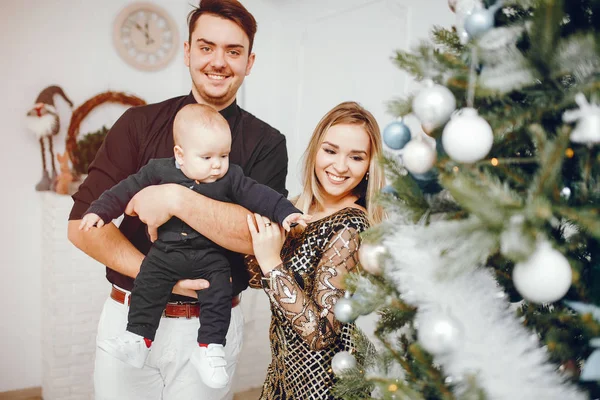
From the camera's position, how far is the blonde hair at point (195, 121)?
1353 millimetres

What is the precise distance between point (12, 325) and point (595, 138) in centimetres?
335

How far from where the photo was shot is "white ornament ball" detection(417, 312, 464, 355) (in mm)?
662

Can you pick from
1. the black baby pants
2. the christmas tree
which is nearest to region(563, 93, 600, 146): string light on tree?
the christmas tree

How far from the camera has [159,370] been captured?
64.6 inches

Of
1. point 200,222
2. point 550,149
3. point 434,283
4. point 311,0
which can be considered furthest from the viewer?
point 311,0

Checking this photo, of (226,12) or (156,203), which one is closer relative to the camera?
(156,203)

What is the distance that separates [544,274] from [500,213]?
0.10 meters

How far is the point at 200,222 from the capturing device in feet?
4.54

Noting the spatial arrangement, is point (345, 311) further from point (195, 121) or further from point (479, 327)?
point (195, 121)

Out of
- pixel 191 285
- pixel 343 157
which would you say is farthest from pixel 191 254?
pixel 343 157

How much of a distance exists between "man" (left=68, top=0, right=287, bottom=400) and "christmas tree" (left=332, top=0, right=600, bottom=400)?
0.87 metres

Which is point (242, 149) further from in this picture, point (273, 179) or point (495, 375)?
point (495, 375)

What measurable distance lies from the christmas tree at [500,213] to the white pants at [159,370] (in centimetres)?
95

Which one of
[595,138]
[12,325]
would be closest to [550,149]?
[595,138]
